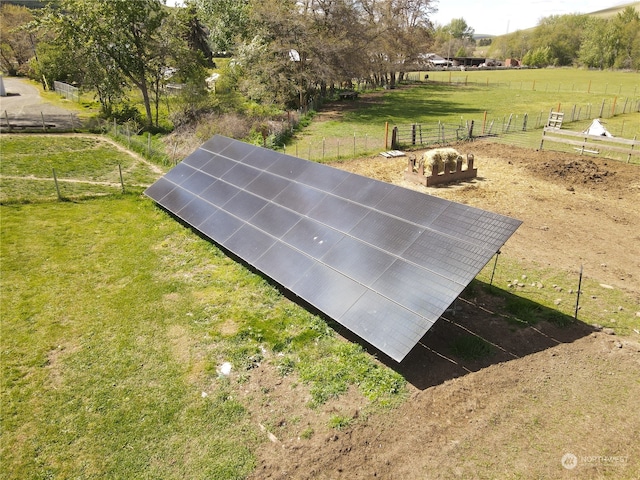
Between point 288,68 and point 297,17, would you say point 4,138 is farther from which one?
point 297,17

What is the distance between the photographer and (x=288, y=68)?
35562mm

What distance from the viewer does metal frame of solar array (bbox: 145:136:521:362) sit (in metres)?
7.27

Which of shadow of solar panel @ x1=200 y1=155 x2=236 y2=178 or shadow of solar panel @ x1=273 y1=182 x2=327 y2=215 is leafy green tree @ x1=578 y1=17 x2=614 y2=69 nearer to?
shadow of solar panel @ x1=200 y1=155 x2=236 y2=178

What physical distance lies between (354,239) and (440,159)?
1094 cm

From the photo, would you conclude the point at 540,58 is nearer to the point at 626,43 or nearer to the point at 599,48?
the point at 599,48

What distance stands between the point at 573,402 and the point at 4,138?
3034 centimetres

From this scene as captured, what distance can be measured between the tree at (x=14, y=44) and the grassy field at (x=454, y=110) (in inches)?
1969

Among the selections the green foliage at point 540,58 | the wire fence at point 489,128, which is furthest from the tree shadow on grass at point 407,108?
the green foliage at point 540,58

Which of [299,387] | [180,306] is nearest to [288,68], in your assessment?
[180,306]

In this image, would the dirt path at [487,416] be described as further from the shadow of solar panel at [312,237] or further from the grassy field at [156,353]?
the shadow of solar panel at [312,237]

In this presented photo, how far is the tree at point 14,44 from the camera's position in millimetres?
56575

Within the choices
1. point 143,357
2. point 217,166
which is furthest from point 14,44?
point 143,357

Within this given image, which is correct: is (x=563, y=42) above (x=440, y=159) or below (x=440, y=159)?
above

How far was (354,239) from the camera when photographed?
29.6ft
